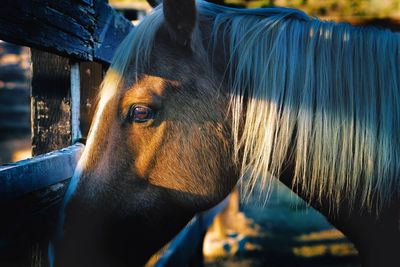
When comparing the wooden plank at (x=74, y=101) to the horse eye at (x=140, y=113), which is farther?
the wooden plank at (x=74, y=101)

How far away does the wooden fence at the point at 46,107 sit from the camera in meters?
1.17

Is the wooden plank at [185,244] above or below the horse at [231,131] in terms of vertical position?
below

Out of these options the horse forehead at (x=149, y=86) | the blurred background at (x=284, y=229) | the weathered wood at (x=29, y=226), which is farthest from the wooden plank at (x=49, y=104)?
the blurred background at (x=284, y=229)

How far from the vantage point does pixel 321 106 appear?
1.36 metres

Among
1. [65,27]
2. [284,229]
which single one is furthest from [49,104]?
[284,229]

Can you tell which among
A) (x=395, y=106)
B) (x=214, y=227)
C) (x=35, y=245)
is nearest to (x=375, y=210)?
(x=395, y=106)

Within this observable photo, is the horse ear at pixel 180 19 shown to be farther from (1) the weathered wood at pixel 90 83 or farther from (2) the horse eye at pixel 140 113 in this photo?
(1) the weathered wood at pixel 90 83

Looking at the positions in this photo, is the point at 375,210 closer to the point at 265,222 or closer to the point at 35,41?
the point at 35,41

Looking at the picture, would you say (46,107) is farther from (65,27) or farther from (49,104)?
(65,27)

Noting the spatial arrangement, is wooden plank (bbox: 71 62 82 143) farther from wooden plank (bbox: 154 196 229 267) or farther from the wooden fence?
wooden plank (bbox: 154 196 229 267)

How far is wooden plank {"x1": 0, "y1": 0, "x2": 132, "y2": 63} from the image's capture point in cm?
112

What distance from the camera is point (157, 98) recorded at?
4.57 ft

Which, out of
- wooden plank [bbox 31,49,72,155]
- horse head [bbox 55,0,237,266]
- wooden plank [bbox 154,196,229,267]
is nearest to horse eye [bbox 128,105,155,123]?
horse head [bbox 55,0,237,266]

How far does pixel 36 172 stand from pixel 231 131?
2.36ft
